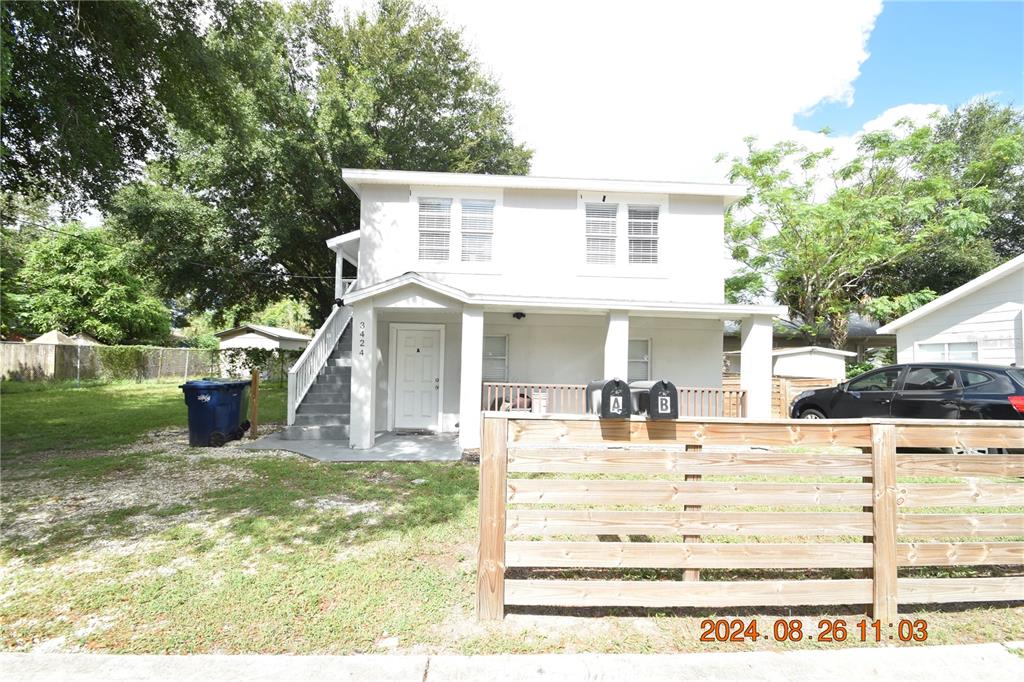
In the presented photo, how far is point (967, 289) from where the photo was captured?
32.7 ft

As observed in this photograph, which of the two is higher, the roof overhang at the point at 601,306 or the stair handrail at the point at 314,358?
the roof overhang at the point at 601,306

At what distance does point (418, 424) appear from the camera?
31.8 ft

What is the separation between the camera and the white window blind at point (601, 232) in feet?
32.2

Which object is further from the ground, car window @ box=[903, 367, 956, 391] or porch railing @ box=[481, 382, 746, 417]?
car window @ box=[903, 367, 956, 391]

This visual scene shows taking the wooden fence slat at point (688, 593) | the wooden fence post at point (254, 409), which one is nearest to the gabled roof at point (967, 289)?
the wooden fence slat at point (688, 593)

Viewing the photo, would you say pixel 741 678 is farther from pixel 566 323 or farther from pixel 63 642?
pixel 566 323

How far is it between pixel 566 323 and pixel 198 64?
8.17 metres

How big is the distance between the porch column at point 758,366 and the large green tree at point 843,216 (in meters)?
9.01

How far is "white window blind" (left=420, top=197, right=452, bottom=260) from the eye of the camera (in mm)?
9664

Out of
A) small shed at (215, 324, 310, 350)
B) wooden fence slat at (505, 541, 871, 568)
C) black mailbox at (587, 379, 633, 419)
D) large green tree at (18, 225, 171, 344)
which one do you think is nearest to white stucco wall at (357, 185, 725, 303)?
black mailbox at (587, 379, 633, 419)

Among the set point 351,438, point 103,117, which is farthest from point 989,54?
point 103,117

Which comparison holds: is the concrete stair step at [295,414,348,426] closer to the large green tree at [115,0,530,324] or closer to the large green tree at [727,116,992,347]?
the large green tree at [115,0,530,324]

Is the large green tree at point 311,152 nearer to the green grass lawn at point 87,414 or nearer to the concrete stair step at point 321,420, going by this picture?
the green grass lawn at point 87,414
